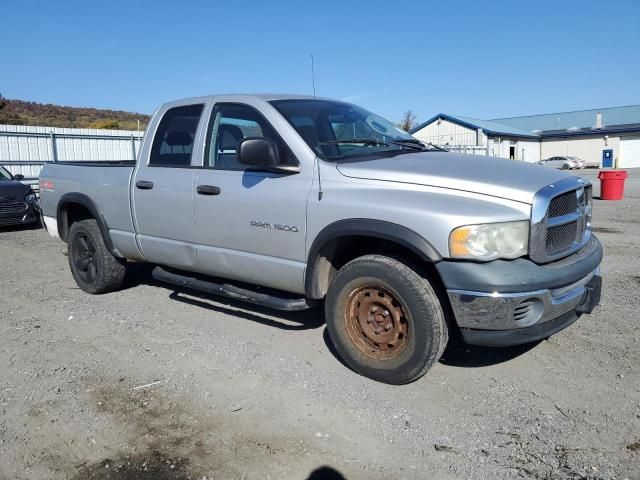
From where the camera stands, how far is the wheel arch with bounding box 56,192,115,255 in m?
5.86

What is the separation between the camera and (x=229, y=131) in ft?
16.2

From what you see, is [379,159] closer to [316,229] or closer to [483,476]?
[316,229]

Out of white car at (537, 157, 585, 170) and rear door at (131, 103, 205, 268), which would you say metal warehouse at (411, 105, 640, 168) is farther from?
rear door at (131, 103, 205, 268)

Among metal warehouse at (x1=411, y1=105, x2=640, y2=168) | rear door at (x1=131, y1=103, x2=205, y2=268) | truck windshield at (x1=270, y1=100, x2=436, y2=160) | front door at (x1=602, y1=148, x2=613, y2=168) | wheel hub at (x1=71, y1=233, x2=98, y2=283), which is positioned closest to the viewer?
truck windshield at (x1=270, y1=100, x2=436, y2=160)

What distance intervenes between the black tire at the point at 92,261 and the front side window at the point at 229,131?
190 centimetres

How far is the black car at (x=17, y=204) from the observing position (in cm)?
1168

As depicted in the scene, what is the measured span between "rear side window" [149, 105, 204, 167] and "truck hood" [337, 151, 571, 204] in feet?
5.66

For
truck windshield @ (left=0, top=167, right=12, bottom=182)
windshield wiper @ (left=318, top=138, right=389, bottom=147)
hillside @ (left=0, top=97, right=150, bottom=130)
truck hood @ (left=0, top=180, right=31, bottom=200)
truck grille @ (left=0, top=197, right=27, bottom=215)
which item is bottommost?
truck grille @ (left=0, top=197, right=27, bottom=215)

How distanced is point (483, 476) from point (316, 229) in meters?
1.95

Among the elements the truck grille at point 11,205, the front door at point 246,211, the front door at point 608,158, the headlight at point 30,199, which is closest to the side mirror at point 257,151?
the front door at point 246,211

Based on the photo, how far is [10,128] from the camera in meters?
22.1

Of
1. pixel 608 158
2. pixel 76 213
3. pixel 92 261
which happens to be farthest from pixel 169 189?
pixel 608 158

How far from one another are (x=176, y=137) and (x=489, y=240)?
3.19 m

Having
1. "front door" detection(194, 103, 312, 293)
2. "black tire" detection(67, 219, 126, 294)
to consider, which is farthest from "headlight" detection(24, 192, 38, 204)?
"front door" detection(194, 103, 312, 293)
